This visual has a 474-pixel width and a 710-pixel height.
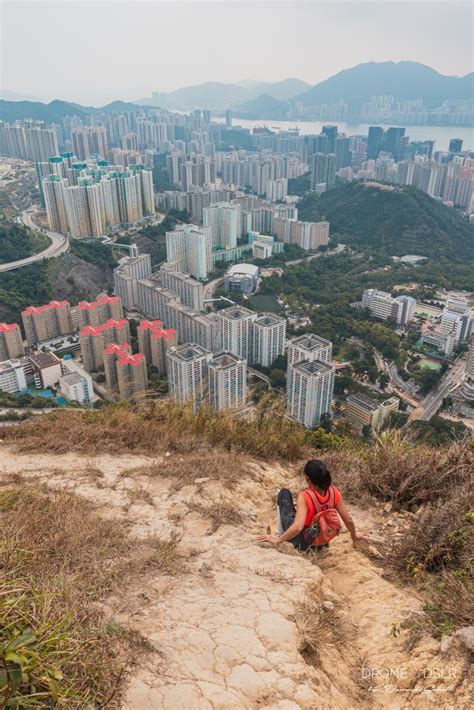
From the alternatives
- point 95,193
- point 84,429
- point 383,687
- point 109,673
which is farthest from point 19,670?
point 95,193

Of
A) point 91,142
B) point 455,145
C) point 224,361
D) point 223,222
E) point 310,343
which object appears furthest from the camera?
point 455,145

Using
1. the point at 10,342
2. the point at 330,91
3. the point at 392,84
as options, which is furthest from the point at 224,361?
the point at 330,91

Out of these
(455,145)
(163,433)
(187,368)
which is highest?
(163,433)

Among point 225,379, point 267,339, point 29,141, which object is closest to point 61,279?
point 267,339

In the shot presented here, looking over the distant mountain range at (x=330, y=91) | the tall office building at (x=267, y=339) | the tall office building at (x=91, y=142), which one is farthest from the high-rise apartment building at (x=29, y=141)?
the distant mountain range at (x=330, y=91)

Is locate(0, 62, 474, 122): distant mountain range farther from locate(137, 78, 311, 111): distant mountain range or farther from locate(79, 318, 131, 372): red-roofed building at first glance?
locate(79, 318, 131, 372): red-roofed building

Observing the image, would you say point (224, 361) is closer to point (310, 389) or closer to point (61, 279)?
point (310, 389)

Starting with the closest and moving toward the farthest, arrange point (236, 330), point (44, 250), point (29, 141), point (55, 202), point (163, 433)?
point (163, 433) → point (236, 330) → point (44, 250) → point (55, 202) → point (29, 141)

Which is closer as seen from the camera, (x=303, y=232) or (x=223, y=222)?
(x=223, y=222)

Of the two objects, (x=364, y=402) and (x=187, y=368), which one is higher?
(x=187, y=368)
